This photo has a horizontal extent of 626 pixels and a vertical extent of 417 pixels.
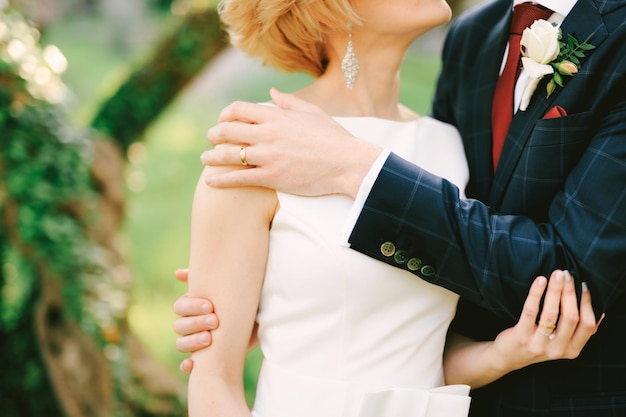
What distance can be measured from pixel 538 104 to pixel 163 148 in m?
4.59

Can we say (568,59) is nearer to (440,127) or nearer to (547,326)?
(440,127)

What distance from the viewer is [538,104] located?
157 centimetres

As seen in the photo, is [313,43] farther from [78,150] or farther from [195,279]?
[78,150]

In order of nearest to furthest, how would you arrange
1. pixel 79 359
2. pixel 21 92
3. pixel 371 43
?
pixel 371 43 → pixel 21 92 → pixel 79 359

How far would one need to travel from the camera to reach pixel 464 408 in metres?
1.60

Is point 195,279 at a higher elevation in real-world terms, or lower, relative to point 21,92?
lower

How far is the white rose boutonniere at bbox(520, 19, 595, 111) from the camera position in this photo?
4.91ft

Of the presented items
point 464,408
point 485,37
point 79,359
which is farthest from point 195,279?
point 79,359

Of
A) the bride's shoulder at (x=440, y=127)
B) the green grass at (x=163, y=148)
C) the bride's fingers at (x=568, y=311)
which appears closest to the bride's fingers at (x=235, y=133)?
the bride's shoulder at (x=440, y=127)

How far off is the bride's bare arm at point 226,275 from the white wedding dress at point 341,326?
0.05 meters

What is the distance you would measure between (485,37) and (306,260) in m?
0.90

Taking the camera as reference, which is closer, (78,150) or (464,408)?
(464,408)

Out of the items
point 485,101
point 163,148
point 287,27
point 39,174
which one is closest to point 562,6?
point 485,101

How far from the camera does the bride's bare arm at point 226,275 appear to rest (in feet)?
5.05
